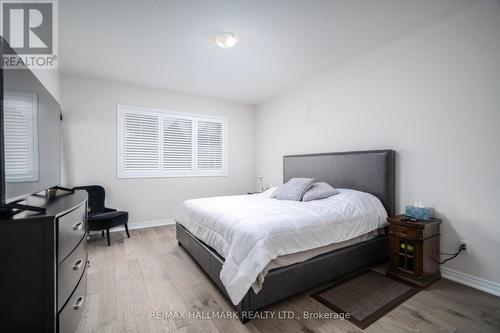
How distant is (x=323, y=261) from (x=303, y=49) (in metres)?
2.53

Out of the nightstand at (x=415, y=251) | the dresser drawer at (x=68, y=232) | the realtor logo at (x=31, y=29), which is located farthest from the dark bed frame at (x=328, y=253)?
the realtor logo at (x=31, y=29)

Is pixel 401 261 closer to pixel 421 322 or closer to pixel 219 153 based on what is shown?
pixel 421 322

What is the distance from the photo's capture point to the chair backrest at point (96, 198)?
136 inches

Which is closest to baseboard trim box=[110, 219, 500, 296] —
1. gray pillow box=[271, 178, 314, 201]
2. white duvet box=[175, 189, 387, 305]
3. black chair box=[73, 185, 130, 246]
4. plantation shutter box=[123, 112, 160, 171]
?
white duvet box=[175, 189, 387, 305]

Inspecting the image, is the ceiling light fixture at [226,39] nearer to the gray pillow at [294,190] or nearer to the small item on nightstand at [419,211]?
the gray pillow at [294,190]

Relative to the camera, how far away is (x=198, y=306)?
183 cm

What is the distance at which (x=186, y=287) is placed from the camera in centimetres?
211

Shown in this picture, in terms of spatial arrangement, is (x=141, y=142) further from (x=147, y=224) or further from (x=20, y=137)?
(x=20, y=137)

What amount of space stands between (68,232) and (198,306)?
3.78 feet

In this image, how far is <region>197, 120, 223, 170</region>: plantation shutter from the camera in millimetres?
4672

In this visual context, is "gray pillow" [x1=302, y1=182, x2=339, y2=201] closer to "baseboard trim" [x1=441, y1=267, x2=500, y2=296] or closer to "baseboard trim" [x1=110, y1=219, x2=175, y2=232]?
"baseboard trim" [x1=441, y1=267, x2=500, y2=296]

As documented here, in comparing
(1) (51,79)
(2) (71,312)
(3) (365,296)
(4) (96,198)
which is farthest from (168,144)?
(3) (365,296)

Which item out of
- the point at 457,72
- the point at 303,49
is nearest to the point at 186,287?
the point at 303,49

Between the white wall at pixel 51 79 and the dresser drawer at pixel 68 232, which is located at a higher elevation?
the white wall at pixel 51 79
